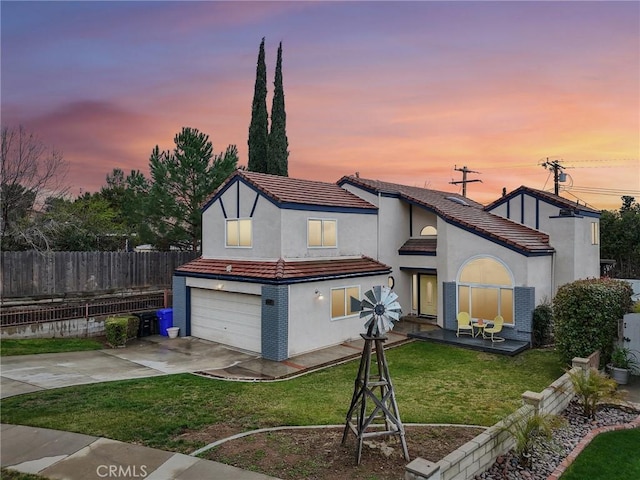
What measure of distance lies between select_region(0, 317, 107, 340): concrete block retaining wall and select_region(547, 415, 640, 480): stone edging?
56.7 feet

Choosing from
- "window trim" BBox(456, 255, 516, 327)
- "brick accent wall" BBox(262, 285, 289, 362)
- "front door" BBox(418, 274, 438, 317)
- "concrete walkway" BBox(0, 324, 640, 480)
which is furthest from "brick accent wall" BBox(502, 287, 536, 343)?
"brick accent wall" BBox(262, 285, 289, 362)

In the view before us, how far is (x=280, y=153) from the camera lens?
91.9 feet

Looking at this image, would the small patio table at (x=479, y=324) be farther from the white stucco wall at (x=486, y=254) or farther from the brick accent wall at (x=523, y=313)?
the white stucco wall at (x=486, y=254)

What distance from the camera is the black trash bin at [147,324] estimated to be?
680 inches

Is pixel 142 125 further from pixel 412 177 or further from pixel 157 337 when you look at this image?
pixel 412 177

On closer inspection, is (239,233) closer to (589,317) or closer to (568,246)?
(589,317)

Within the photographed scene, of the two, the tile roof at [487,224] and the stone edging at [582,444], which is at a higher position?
the tile roof at [487,224]

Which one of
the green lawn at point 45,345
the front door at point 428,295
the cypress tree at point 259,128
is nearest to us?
the green lawn at point 45,345

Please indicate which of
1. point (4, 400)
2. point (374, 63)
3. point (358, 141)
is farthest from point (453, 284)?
point (4, 400)

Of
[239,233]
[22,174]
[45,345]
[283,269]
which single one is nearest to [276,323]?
[283,269]

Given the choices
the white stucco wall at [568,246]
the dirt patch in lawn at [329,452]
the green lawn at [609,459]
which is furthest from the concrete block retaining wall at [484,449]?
the white stucco wall at [568,246]

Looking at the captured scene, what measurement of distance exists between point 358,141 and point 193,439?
67.2 feet

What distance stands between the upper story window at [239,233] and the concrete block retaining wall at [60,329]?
6777mm

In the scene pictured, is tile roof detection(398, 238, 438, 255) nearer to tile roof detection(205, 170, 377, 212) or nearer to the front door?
the front door
